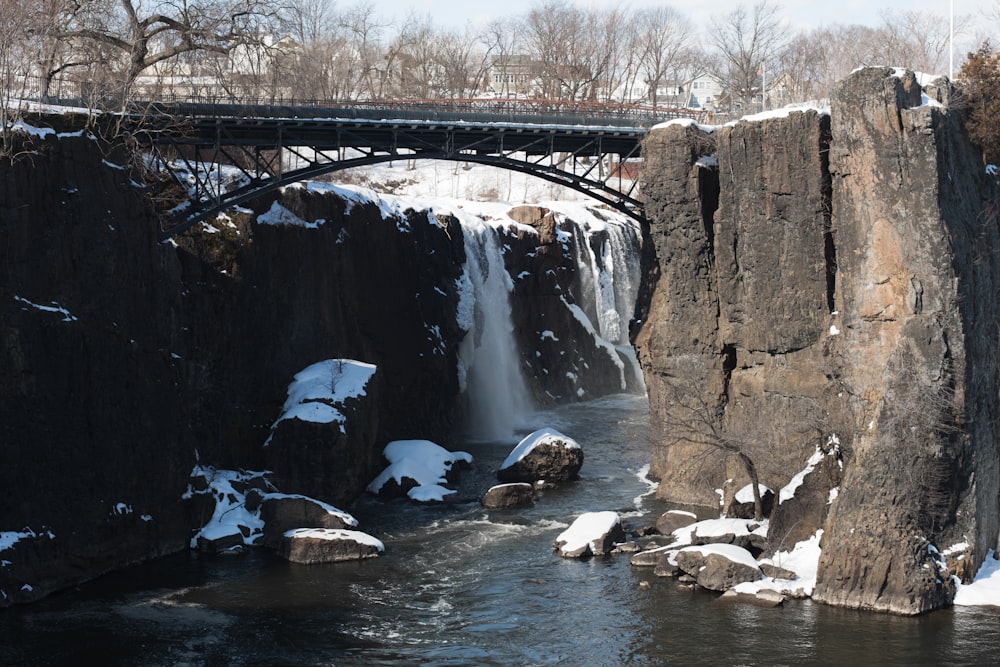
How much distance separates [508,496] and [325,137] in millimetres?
13837

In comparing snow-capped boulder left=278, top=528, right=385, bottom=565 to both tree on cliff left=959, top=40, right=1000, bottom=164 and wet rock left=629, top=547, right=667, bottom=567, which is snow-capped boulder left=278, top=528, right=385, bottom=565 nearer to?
wet rock left=629, top=547, right=667, bottom=567

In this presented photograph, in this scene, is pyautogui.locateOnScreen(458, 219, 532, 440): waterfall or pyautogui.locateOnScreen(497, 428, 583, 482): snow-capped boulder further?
pyautogui.locateOnScreen(458, 219, 532, 440): waterfall

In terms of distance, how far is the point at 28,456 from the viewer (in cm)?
2762

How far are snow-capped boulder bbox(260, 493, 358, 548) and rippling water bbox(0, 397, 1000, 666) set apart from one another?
116 centimetres

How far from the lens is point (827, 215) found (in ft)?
112

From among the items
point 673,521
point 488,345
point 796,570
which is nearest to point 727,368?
point 673,521

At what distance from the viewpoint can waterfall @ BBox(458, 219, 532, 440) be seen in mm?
51938

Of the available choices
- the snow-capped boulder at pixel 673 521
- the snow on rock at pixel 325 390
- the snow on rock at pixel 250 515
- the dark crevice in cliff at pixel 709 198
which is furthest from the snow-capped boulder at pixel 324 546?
the dark crevice in cliff at pixel 709 198

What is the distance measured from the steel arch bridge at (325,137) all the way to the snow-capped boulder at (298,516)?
27.0ft

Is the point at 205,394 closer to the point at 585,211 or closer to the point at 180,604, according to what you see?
the point at 180,604

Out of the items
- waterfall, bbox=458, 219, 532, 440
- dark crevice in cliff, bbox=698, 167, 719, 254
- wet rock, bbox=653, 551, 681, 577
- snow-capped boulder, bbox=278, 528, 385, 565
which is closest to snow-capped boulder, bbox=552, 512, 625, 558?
wet rock, bbox=653, 551, 681, 577

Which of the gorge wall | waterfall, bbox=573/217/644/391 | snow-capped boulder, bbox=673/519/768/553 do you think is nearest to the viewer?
the gorge wall

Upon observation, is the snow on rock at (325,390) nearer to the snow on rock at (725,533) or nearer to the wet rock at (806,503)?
the snow on rock at (725,533)

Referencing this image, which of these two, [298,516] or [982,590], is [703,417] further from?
[298,516]
